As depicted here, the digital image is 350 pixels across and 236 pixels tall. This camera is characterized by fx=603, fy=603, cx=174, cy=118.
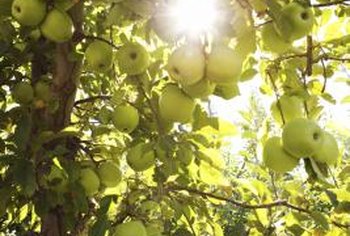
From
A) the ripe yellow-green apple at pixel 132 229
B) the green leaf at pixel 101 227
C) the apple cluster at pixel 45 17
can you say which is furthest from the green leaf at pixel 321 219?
the apple cluster at pixel 45 17

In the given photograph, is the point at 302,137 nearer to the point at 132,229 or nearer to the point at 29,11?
the point at 132,229

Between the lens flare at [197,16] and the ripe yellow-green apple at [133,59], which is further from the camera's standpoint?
the ripe yellow-green apple at [133,59]

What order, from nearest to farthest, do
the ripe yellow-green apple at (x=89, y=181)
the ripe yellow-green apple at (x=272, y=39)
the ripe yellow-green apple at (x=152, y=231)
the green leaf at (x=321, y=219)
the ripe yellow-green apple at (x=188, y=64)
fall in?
the ripe yellow-green apple at (x=188, y=64) < the ripe yellow-green apple at (x=272, y=39) < the ripe yellow-green apple at (x=152, y=231) < the green leaf at (x=321, y=219) < the ripe yellow-green apple at (x=89, y=181)

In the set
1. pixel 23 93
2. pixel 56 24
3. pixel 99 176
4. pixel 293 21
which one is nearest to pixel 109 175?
pixel 99 176

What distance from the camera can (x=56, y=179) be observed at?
222cm

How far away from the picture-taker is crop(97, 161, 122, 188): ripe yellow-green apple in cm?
245

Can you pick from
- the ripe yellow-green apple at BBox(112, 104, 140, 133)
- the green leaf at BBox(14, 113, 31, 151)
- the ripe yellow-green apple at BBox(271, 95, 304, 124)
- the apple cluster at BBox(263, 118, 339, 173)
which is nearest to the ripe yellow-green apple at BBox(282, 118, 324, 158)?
the apple cluster at BBox(263, 118, 339, 173)

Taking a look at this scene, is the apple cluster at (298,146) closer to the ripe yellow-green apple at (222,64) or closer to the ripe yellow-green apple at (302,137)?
the ripe yellow-green apple at (302,137)

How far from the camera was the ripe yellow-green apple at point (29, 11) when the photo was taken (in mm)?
2051

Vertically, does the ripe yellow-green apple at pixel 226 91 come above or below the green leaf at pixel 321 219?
above

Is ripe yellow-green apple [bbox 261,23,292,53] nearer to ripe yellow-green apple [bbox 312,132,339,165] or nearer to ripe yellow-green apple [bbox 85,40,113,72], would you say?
ripe yellow-green apple [bbox 312,132,339,165]

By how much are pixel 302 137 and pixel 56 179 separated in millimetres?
952

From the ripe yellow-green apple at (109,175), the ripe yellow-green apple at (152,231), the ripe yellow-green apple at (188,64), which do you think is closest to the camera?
the ripe yellow-green apple at (188,64)

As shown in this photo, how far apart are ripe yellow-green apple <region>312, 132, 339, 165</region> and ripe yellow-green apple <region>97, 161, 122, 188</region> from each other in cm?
92
